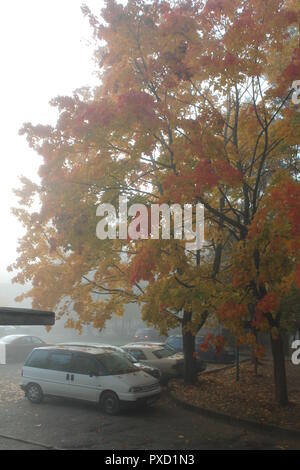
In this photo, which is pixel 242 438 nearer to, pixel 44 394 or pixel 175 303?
pixel 175 303

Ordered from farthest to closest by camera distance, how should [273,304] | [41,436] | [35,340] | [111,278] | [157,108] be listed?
1. [35,340]
2. [111,278]
3. [157,108]
4. [41,436]
5. [273,304]

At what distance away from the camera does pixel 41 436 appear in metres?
8.37

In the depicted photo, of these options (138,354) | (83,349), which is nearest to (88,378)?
(83,349)

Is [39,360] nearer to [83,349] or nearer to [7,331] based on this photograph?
[83,349]

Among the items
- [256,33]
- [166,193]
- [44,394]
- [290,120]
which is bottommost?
[44,394]

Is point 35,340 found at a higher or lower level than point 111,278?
lower

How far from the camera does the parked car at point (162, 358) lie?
557 inches

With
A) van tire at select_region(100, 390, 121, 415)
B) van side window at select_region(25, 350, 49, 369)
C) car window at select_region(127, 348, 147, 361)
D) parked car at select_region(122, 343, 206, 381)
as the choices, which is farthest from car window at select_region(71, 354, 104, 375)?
car window at select_region(127, 348, 147, 361)

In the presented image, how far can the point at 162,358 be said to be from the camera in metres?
14.6

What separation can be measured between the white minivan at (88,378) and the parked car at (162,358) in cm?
280

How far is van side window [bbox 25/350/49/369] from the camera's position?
39.1 feet

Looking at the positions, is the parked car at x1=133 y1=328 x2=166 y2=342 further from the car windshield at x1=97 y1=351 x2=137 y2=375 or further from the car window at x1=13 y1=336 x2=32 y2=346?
the car windshield at x1=97 y1=351 x2=137 y2=375
